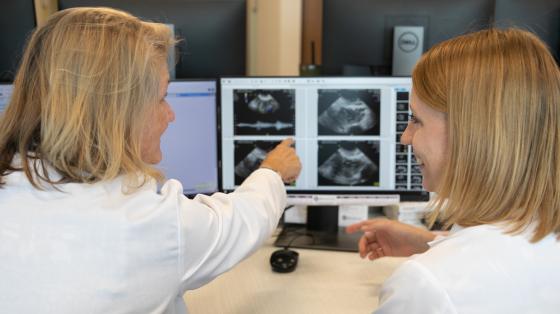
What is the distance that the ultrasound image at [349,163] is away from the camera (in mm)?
1322

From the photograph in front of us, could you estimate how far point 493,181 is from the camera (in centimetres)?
73

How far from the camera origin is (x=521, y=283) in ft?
2.18

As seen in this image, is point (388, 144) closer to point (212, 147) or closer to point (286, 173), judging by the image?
point (286, 173)

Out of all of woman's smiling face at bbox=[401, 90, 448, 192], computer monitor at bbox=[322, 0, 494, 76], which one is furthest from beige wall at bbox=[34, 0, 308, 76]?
woman's smiling face at bbox=[401, 90, 448, 192]

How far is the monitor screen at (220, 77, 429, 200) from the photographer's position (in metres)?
1.30

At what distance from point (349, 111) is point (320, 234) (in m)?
0.38

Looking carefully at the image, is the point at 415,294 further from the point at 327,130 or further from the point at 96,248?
the point at 327,130

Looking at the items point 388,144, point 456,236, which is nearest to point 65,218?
point 456,236

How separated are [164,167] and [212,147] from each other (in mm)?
140

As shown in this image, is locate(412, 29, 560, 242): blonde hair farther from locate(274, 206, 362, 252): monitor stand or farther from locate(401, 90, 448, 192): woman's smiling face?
locate(274, 206, 362, 252): monitor stand

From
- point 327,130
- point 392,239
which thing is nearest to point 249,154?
point 327,130

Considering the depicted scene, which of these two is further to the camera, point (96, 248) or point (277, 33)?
point (277, 33)

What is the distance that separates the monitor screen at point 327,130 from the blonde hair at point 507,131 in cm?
54

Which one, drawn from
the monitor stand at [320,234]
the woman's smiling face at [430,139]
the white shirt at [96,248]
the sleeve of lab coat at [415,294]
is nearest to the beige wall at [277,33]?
the monitor stand at [320,234]
